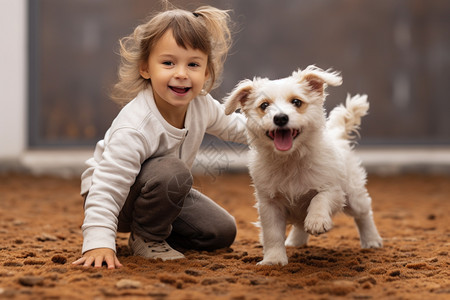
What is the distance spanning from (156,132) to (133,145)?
0.13 metres

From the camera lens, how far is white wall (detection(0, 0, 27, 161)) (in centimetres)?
554

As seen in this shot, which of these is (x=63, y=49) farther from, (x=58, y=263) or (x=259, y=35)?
(x=58, y=263)

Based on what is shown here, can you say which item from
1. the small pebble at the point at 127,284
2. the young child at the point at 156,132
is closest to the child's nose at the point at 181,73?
the young child at the point at 156,132

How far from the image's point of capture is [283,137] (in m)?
2.05

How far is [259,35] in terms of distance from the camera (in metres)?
6.34

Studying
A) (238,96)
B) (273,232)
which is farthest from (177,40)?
(273,232)

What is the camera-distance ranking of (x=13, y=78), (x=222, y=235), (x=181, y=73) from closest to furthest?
(x=181, y=73) → (x=222, y=235) → (x=13, y=78)

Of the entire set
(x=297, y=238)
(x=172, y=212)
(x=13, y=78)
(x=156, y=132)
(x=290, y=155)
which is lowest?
(x=297, y=238)

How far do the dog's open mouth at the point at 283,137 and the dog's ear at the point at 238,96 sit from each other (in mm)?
210

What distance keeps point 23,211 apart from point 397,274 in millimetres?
2298

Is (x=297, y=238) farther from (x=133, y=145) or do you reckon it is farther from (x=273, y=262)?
(x=133, y=145)

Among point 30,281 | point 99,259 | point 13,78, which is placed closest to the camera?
point 30,281

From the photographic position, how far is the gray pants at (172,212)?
2150mm

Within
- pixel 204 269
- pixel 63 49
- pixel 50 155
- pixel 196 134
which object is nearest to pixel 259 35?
pixel 63 49
